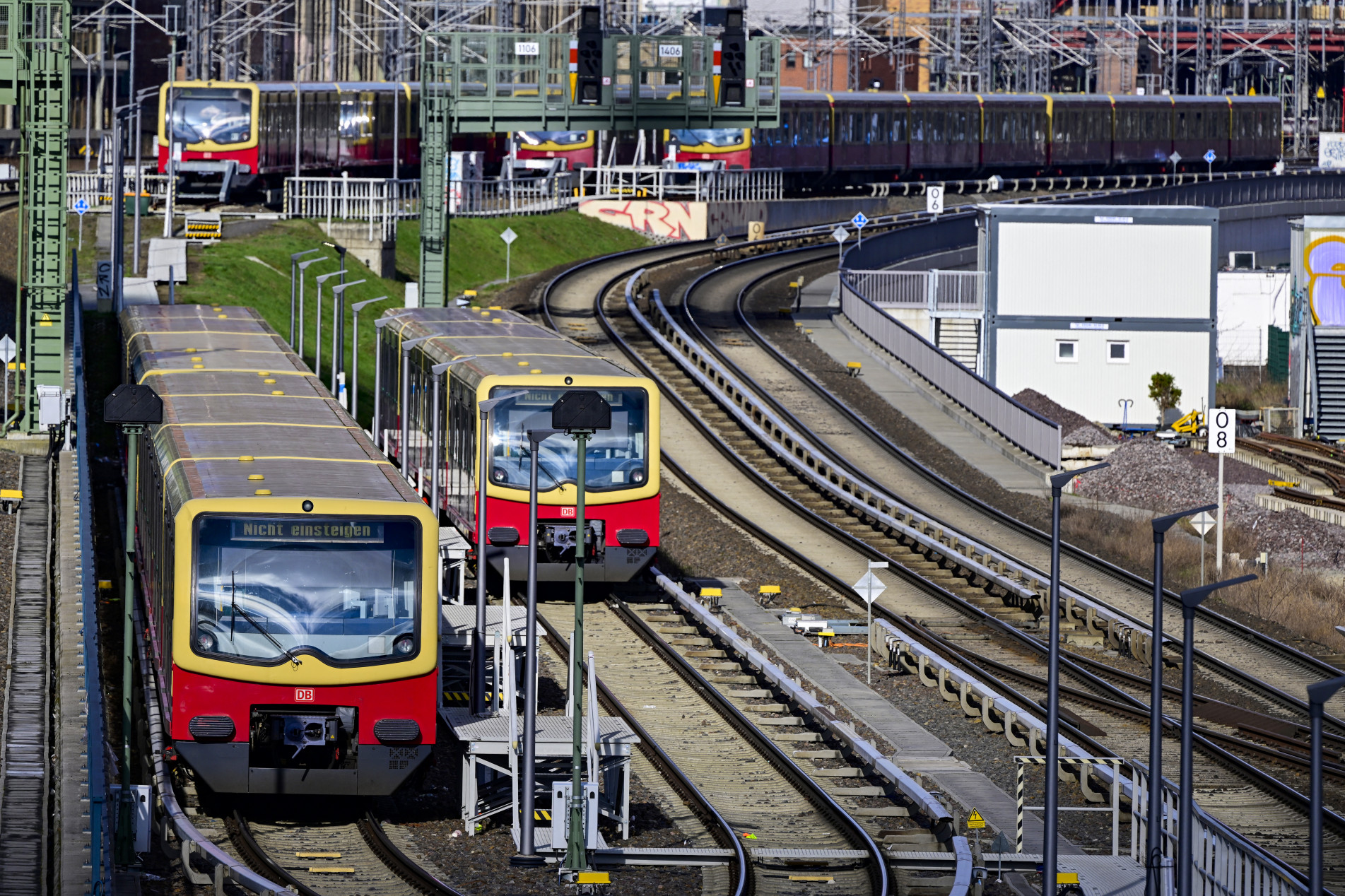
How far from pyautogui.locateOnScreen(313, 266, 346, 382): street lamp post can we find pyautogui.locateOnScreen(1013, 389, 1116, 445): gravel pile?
1428cm

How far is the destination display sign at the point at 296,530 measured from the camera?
16672 millimetres

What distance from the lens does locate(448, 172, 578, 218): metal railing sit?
215 feet

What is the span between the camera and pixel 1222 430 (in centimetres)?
Result: 3325

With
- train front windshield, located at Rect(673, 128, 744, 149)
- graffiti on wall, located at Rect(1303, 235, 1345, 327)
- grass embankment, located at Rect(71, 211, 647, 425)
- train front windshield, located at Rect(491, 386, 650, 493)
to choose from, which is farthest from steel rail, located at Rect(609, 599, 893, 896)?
train front windshield, located at Rect(673, 128, 744, 149)

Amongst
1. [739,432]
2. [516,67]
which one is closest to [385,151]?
[516,67]

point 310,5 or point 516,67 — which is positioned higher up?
point 310,5

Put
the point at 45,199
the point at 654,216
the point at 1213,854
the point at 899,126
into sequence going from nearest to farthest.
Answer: the point at 1213,854
the point at 45,199
the point at 654,216
the point at 899,126

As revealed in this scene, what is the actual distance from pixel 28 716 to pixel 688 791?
5.96m

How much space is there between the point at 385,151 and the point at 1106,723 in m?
48.3

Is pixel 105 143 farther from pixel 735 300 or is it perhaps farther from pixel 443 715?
pixel 443 715

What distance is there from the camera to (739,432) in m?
40.8

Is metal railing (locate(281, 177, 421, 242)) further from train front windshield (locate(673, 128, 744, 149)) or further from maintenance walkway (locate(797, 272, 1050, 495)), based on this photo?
train front windshield (locate(673, 128, 744, 149))

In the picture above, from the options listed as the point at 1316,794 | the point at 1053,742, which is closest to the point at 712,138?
the point at 1053,742

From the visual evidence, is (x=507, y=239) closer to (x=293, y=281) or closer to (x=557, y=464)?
(x=293, y=281)
